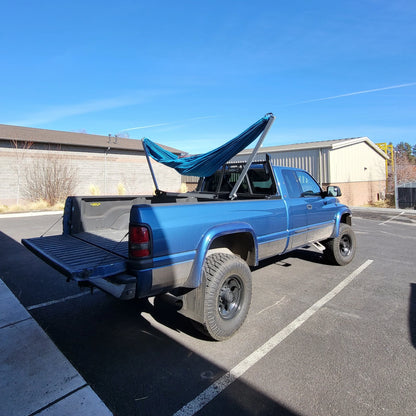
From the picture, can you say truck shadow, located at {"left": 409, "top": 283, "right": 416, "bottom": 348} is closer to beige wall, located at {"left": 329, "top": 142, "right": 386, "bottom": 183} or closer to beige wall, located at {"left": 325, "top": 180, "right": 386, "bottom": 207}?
beige wall, located at {"left": 329, "top": 142, "right": 386, "bottom": 183}

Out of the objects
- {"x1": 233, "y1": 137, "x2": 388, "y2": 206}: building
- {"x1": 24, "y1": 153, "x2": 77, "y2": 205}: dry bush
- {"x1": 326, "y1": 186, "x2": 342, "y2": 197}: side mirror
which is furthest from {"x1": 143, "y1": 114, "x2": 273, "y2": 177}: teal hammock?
{"x1": 24, "y1": 153, "x2": 77, "y2": 205}: dry bush

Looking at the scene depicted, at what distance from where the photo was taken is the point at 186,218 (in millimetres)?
2986

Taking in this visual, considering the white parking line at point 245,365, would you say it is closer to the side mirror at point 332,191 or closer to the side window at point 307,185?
the side window at point 307,185

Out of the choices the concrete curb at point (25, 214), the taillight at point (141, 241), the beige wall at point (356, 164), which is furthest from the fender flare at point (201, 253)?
the beige wall at point (356, 164)

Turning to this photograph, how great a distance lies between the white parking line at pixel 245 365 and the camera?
237cm

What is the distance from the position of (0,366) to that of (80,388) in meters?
0.93

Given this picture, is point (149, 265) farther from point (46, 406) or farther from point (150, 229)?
point (46, 406)

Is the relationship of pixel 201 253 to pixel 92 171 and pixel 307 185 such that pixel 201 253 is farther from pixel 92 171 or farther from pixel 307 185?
pixel 92 171

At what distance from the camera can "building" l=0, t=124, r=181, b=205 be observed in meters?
18.7

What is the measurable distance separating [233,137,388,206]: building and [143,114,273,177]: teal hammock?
1626 cm

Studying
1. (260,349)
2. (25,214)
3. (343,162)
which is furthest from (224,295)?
(343,162)

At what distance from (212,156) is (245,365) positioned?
9.60 feet

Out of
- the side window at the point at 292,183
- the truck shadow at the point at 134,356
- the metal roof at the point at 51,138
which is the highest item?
the metal roof at the point at 51,138

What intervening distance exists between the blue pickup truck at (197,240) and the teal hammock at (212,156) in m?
0.50
